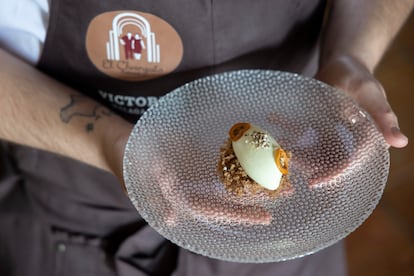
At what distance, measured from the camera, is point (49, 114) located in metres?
0.78

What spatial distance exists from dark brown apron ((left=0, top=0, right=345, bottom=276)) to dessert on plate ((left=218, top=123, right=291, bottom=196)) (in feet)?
0.41

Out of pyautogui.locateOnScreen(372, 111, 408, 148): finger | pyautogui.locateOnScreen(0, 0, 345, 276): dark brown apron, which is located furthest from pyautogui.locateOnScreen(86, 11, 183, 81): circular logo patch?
pyautogui.locateOnScreen(372, 111, 408, 148): finger

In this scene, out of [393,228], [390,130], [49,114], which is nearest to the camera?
[390,130]

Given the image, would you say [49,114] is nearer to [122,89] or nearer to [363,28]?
[122,89]

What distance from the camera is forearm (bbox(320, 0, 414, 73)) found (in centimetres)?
83

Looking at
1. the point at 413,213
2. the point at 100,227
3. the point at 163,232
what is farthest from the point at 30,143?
the point at 413,213

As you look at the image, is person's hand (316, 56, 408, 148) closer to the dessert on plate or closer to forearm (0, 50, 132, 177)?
the dessert on plate

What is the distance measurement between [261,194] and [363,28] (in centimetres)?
32

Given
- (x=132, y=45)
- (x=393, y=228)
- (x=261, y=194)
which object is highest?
(x=132, y=45)

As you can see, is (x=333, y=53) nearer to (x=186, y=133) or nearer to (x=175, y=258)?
(x=186, y=133)

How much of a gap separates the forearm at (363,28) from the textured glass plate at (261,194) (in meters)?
0.12

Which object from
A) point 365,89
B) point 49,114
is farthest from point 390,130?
point 49,114

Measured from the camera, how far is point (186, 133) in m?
0.73

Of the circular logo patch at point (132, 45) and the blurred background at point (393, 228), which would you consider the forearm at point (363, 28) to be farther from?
the blurred background at point (393, 228)
